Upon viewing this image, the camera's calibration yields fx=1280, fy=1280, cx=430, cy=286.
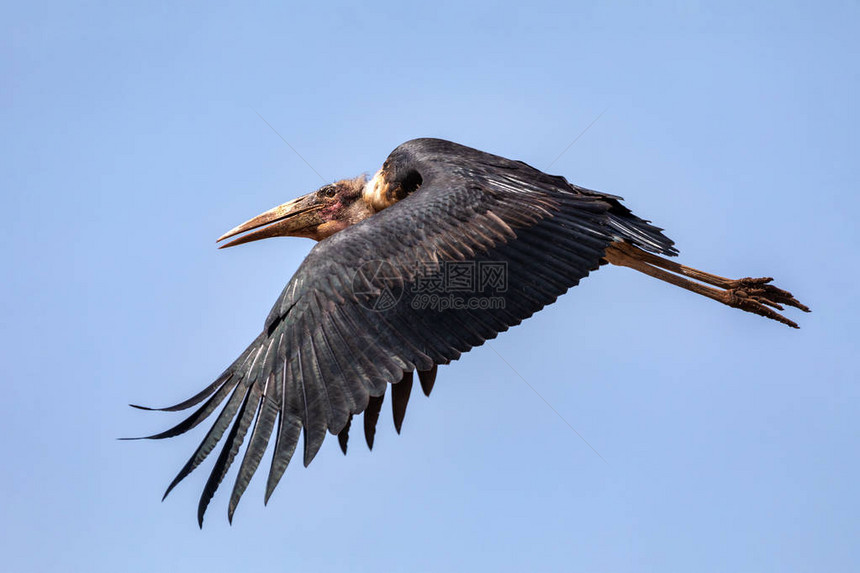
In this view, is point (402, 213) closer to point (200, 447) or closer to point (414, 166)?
point (414, 166)

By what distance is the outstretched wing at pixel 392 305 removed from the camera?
7969 mm

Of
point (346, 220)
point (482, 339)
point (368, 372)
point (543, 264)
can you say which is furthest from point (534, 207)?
point (346, 220)

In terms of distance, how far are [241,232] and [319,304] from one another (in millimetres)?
3261

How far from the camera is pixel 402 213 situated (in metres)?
9.03

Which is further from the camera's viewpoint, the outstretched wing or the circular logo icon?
the circular logo icon

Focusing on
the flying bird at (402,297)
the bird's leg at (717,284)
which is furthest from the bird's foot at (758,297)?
the flying bird at (402,297)

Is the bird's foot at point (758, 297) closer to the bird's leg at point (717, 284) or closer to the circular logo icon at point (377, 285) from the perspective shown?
the bird's leg at point (717, 284)

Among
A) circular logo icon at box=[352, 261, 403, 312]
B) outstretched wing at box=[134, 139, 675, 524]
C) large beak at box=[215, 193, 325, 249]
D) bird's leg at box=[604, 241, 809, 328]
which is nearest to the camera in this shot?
outstretched wing at box=[134, 139, 675, 524]

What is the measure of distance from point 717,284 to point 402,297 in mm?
3451

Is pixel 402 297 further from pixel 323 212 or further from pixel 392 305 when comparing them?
pixel 323 212

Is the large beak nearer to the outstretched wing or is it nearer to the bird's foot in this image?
the outstretched wing

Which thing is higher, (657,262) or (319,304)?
(657,262)

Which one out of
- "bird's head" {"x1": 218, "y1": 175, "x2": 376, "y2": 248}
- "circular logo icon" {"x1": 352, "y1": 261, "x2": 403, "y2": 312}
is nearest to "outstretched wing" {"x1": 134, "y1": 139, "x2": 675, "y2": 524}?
"circular logo icon" {"x1": 352, "y1": 261, "x2": 403, "y2": 312}

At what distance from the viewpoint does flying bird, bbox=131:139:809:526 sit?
26.2ft
